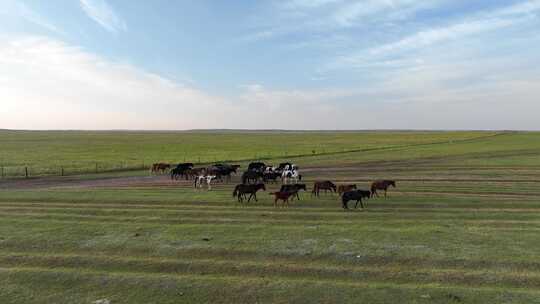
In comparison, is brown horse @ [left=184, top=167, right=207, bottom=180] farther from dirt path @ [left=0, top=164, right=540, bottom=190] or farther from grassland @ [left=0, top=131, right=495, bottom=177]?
grassland @ [left=0, top=131, right=495, bottom=177]

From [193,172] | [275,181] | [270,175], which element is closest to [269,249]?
[270,175]

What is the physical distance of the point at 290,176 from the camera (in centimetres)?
3064

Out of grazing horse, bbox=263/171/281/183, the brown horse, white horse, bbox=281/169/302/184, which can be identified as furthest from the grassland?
white horse, bbox=281/169/302/184

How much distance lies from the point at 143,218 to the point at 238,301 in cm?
982

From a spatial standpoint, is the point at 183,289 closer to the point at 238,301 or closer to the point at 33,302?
the point at 238,301

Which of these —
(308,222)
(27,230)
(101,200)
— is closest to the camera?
(27,230)

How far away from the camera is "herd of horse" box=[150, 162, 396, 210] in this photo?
20.3m

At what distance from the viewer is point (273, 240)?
13891mm

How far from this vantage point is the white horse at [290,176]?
30141 mm

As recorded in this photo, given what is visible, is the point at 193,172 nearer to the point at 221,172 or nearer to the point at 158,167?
the point at 221,172

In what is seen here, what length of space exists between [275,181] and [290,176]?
145 centimetres

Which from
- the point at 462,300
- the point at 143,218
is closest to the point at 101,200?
the point at 143,218

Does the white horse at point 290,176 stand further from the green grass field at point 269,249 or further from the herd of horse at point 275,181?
the green grass field at point 269,249

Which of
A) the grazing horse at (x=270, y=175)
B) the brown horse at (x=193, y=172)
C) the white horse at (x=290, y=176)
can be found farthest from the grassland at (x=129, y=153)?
the white horse at (x=290, y=176)
